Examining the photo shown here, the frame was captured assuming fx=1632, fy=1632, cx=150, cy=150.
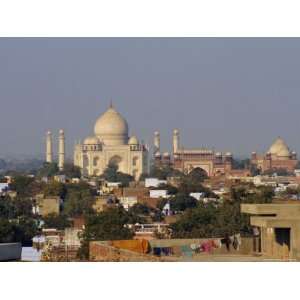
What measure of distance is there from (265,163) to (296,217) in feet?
174

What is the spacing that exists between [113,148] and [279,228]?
155 ft

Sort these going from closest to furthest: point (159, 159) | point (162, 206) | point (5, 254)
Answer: point (5, 254) < point (162, 206) < point (159, 159)

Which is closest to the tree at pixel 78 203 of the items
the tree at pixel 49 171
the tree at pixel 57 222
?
the tree at pixel 57 222

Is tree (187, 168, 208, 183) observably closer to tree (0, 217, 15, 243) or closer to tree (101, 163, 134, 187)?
tree (101, 163, 134, 187)

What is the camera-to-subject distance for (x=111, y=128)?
5922cm

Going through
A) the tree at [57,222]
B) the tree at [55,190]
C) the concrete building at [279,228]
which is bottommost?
the concrete building at [279,228]

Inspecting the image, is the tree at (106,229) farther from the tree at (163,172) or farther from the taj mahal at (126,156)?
the taj mahal at (126,156)

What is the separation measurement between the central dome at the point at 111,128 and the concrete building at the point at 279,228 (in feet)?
150

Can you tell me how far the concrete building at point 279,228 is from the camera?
12.2 meters

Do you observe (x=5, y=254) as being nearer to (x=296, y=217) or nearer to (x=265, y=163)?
(x=296, y=217)

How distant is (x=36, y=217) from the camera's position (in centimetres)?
3381

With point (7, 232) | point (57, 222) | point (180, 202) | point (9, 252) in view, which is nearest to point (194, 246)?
point (9, 252)

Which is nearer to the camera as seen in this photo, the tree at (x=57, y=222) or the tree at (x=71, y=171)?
the tree at (x=57, y=222)

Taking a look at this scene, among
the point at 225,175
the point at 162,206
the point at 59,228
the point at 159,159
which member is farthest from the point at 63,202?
the point at 159,159
